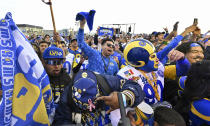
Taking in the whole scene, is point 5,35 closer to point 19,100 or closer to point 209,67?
point 19,100

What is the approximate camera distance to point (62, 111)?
152 centimetres

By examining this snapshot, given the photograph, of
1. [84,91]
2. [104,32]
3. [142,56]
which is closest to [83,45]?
[142,56]

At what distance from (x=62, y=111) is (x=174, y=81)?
1768 mm

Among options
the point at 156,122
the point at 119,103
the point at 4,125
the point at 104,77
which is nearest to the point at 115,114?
the point at 104,77

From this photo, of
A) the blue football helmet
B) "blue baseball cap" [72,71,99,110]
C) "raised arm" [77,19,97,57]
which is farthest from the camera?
"raised arm" [77,19,97,57]

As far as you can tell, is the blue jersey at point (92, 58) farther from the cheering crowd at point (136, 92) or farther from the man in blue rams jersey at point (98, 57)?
the cheering crowd at point (136, 92)

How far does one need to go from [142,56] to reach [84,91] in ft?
2.89

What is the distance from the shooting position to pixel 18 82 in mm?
1422

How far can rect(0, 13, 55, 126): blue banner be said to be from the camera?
4.44 ft

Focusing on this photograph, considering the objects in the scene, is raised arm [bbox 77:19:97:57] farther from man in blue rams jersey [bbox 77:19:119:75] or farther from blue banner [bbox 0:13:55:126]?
blue banner [bbox 0:13:55:126]

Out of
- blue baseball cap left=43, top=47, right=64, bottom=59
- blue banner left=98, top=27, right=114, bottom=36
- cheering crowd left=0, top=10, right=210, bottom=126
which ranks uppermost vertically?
blue banner left=98, top=27, right=114, bottom=36

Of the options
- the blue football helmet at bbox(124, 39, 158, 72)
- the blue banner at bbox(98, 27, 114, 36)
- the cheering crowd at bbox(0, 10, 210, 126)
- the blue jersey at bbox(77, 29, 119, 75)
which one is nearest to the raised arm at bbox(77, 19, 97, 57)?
the blue jersey at bbox(77, 29, 119, 75)

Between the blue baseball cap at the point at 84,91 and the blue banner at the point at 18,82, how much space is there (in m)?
0.45

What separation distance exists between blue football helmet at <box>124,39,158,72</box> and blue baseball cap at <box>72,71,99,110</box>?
0.69 m
